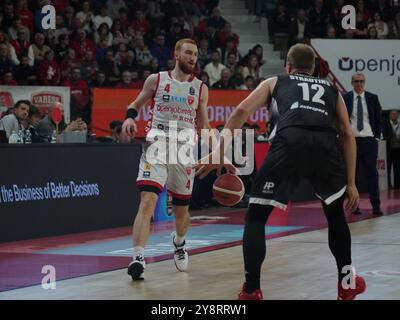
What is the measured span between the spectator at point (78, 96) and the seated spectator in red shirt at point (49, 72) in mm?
219

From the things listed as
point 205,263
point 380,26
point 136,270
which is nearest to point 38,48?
point 380,26

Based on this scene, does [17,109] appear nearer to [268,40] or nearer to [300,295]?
[300,295]

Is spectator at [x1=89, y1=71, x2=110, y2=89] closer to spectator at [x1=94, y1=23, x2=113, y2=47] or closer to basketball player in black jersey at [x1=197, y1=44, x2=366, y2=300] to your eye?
spectator at [x1=94, y1=23, x2=113, y2=47]

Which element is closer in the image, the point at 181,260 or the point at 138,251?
the point at 138,251

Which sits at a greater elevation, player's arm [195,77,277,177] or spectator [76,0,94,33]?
spectator [76,0,94,33]

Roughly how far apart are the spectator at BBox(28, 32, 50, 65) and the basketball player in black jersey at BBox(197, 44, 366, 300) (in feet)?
41.9

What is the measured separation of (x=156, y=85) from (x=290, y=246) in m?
3.21

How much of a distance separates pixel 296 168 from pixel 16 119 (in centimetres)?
870

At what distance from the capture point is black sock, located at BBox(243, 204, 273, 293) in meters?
7.39

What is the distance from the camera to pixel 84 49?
20.7m

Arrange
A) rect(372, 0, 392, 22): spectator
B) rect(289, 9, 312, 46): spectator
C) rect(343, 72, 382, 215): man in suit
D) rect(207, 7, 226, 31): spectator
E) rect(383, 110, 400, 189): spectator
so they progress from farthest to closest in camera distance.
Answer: rect(372, 0, 392, 22): spectator, rect(289, 9, 312, 46): spectator, rect(207, 7, 226, 31): spectator, rect(383, 110, 400, 189): spectator, rect(343, 72, 382, 215): man in suit

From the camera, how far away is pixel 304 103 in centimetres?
747

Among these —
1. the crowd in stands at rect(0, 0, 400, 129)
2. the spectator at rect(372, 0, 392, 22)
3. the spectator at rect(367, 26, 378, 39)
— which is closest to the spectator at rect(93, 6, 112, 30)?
the crowd in stands at rect(0, 0, 400, 129)

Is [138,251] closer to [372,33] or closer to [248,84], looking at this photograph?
[248,84]
